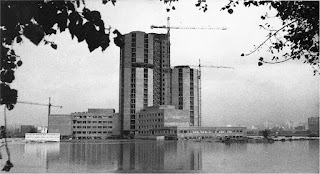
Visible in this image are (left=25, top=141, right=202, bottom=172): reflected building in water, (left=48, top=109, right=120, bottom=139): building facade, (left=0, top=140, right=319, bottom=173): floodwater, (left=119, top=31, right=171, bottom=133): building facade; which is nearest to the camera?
(left=0, top=140, right=319, bottom=173): floodwater

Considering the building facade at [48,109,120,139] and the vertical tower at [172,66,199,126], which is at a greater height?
the vertical tower at [172,66,199,126]

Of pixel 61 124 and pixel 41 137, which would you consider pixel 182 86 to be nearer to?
pixel 61 124

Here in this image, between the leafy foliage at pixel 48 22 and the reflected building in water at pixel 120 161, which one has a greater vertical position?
the leafy foliage at pixel 48 22

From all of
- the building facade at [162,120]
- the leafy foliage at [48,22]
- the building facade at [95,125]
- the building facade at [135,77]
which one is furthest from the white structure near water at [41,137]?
the leafy foliage at [48,22]

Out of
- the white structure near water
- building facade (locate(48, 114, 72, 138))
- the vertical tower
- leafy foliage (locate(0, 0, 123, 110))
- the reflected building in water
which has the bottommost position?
the white structure near water

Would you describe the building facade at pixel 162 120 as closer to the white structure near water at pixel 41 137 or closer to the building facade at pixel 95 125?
the building facade at pixel 95 125

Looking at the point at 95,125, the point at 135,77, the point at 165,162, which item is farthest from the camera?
the point at 95,125

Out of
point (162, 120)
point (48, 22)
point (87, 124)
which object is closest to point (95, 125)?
point (87, 124)

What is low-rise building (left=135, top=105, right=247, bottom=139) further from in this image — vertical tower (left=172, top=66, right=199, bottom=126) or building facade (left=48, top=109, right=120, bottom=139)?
vertical tower (left=172, top=66, right=199, bottom=126)

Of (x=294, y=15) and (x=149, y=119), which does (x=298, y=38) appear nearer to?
(x=294, y=15)

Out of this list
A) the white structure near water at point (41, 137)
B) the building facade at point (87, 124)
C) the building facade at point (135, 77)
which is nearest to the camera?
the white structure near water at point (41, 137)

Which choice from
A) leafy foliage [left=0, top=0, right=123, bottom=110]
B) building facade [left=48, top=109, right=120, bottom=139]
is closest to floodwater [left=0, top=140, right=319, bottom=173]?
leafy foliage [left=0, top=0, right=123, bottom=110]

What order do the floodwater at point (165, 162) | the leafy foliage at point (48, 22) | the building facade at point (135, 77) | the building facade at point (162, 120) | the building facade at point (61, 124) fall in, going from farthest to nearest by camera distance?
1. the building facade at point (135, 77)
2. the building facade at point (61, 124)
3. the building facade at point (162, 120)
4. the floodwater at point (165, 162)
5. the leafy foliage at point (48, 22)

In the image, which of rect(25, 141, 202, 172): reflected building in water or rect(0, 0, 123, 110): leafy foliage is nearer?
rect(0, 0, 123, 110): leafy foliage
